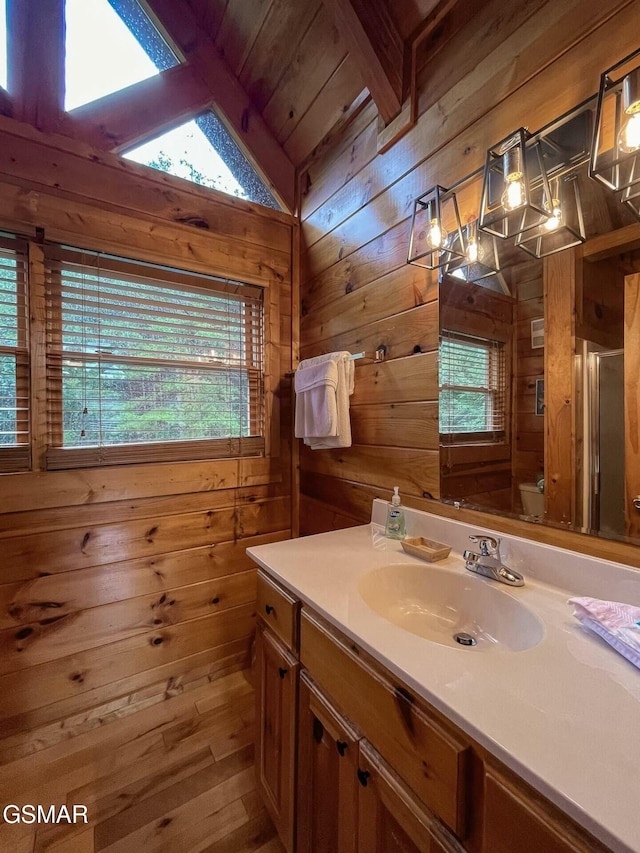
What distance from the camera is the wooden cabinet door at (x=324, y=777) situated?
2.41 ft

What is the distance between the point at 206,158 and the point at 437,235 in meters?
1.31

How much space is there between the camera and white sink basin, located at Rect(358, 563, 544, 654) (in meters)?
0.81

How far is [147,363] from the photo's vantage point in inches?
62.5

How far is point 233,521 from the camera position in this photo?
180 centimetres

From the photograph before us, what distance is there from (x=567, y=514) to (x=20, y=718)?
6.65ft

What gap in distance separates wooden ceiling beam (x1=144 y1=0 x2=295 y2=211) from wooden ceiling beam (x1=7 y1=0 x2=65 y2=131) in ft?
1.49

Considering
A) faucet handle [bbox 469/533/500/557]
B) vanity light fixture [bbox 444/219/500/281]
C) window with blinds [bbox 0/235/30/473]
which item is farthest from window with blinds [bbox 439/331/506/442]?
window with blinds [bbox 0/235/30/473]

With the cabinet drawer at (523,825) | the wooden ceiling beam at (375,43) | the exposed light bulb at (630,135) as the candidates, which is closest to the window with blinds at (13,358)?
the wooden ceiling beam at (375,43)

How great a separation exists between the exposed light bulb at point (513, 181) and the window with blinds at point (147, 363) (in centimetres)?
120

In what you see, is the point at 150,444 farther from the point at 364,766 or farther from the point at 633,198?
the point at 633,198

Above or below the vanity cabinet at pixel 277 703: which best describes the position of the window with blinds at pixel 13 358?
above

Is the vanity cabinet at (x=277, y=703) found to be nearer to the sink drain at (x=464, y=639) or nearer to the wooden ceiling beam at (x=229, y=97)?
the sink drain at (x=464, y=639)

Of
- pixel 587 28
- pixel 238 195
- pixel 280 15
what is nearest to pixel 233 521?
pixel 238 195

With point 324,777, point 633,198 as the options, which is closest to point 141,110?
point 633,198
